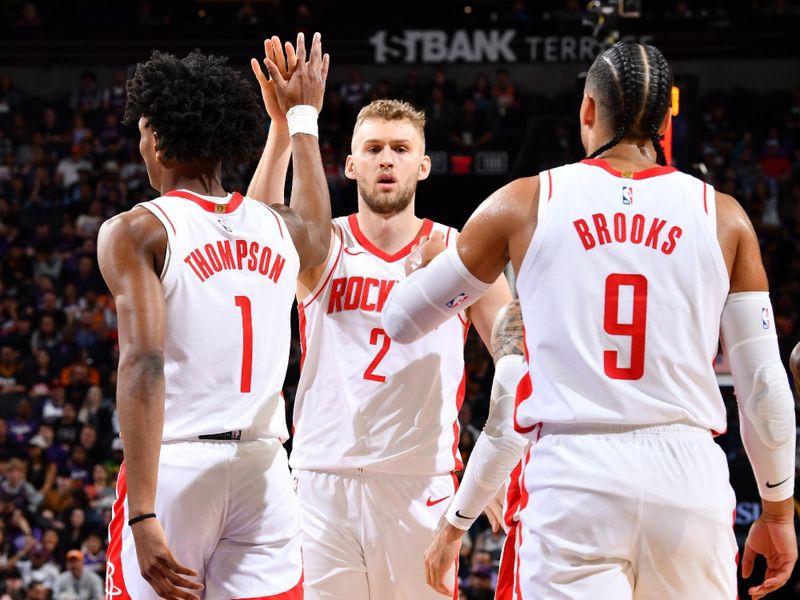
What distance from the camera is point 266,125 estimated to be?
1046 cm

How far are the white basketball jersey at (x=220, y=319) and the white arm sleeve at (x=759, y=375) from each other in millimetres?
1250

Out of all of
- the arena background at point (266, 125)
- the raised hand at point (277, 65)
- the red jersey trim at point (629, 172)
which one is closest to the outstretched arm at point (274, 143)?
the raised hand at point (277, 65)

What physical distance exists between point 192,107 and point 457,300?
3.25 ft

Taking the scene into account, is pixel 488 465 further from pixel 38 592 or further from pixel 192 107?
pixel 38 592

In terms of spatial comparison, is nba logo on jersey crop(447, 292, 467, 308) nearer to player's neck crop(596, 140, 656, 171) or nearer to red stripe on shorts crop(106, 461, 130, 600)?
player's neck crop(596, 140, 656, 171)

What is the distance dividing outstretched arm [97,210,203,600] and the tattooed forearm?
43.5 inches

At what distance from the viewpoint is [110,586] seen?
2.93 metres

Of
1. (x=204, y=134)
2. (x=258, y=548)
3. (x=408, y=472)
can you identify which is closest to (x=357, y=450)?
(x=408, y=472)

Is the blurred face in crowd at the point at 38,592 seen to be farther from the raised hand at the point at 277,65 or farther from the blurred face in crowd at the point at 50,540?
the raised hand at the point at 277,65

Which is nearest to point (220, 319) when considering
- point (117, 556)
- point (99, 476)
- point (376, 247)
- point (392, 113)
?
point (117, 556)

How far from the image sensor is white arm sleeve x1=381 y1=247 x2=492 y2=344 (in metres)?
2.86

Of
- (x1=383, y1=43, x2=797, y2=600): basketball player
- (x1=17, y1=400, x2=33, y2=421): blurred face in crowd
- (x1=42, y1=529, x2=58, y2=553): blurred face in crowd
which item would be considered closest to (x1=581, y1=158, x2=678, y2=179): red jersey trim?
(x1=383, y1=43, x2=797, y2=600): basketball player

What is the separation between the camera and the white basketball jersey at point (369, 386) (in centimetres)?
419

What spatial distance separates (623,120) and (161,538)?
5.22 ft
